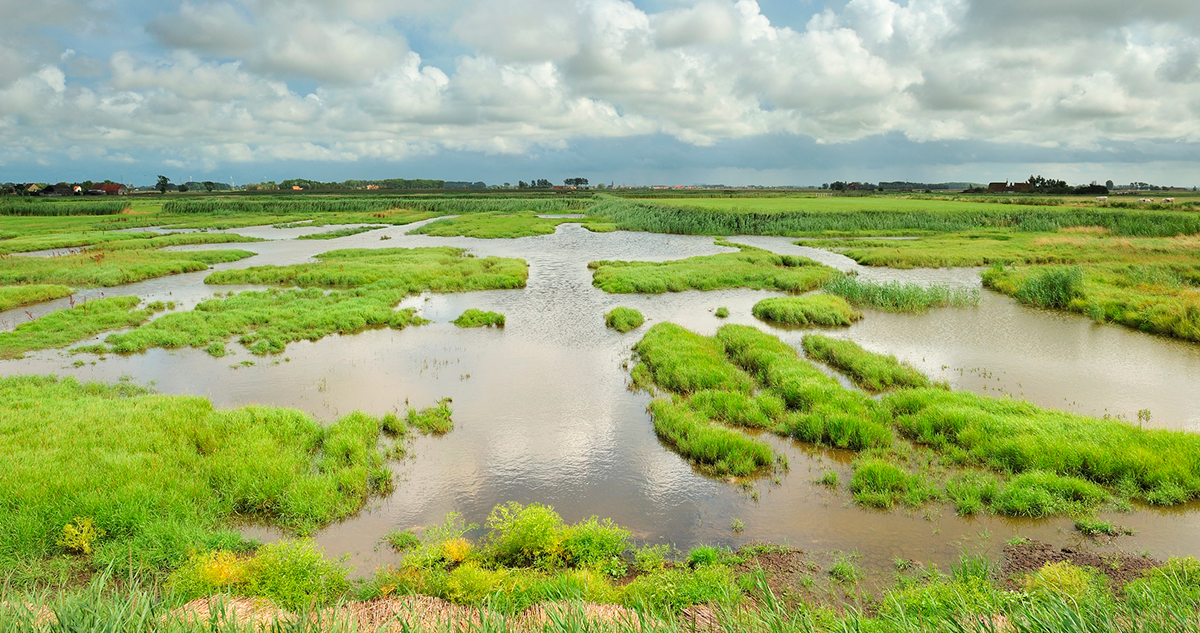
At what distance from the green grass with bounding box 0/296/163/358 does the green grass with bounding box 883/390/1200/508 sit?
29.1m

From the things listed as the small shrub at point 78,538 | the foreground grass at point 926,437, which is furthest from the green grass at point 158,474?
the foreground grass at point 926,437

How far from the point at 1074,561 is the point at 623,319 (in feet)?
56.8

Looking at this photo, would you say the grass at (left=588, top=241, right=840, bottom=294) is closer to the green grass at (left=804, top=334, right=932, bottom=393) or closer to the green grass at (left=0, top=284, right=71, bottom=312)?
the green grass at (left=804, top=334, right=932, bottom=393)

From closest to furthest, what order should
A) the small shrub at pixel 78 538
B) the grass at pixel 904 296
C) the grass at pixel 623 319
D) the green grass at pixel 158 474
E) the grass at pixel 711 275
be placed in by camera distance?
the small shrub at pixel 78 538 < the green grass at pixel 158 474 < the grass at pixel 623 319 < the grass at pixel 904 296 < the grass at pixel 711 275

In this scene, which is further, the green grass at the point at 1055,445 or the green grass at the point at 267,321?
the green grass at the point at 267,321

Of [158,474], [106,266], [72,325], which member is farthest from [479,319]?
[106,266]

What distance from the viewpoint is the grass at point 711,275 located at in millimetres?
32438

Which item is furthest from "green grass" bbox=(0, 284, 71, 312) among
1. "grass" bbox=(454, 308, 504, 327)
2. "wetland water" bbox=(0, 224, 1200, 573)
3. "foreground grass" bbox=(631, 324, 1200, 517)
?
"foreground grass" bbox=(631, 324, 1200, 517)

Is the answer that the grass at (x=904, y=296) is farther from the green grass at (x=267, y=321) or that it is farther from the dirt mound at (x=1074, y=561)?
the green grass at (x=267, y=321)

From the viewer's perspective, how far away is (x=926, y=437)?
13.1 meters

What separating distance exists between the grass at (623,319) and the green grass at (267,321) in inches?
335

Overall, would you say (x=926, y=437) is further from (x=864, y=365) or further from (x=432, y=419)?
(x=432, y=419)

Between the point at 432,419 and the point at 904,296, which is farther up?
the point at 904,296

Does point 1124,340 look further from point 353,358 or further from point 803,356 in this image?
point 353,358
